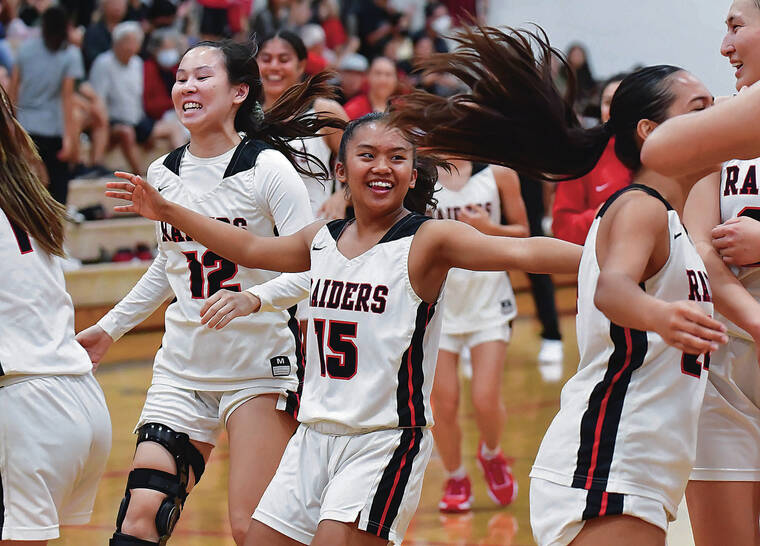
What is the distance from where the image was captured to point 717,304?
320 centimetres

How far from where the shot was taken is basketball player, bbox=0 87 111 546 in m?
3.08

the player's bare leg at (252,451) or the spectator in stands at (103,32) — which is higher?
the spectator in stands at (103,32)

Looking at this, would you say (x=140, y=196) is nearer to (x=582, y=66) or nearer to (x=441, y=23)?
(x=582, y=66)

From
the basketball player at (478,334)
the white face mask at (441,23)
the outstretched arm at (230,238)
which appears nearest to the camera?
the outstretched arm at (230,238)

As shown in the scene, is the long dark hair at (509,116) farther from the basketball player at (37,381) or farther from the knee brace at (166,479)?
the knee brace at (166,479)

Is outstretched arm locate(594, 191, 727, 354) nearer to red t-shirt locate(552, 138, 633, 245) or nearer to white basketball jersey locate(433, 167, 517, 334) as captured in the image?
red t-shirt locate(552, 138, 633, 245)

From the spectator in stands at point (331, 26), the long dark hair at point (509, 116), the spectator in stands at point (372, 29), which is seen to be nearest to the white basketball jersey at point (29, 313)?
the long dark hair at point (509, 116)

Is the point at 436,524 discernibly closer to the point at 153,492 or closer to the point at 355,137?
the point at 153,492

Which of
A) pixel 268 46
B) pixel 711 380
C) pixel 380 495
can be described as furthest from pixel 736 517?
pixel 268 46

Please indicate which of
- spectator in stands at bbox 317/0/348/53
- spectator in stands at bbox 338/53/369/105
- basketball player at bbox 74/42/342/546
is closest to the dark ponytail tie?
basketball player at bbox 74/42/342/546

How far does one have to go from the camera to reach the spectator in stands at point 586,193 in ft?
16.8

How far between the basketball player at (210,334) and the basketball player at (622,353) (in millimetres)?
1145

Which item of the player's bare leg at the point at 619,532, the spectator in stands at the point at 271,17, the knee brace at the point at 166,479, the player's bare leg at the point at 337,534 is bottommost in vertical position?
the knee brace at the point at 166,479

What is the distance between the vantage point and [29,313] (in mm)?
3119
